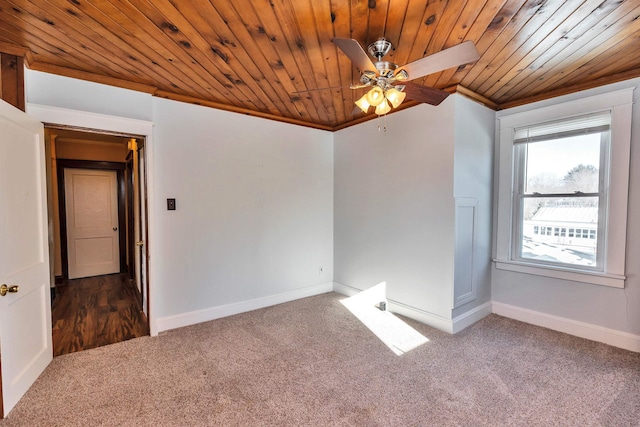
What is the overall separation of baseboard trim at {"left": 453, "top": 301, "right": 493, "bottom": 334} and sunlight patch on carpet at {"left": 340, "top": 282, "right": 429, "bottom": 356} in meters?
0.42

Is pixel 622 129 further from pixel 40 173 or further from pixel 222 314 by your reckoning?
pixel 40 173

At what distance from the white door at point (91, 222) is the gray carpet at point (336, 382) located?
3421 millimetres

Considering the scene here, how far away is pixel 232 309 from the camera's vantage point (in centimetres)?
350

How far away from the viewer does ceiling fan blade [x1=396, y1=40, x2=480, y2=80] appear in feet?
5.18

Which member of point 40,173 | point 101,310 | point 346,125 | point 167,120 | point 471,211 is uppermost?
point 346,125

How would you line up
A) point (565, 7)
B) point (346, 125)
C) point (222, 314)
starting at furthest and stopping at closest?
point (346, 125)
point (222, 314)
point (565, 7)

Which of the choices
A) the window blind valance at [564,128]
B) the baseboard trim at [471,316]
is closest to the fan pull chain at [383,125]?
the window blind valance at [564,128]

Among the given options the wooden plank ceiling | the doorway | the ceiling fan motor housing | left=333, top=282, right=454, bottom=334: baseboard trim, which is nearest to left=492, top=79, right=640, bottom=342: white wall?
the wooden plank ceiling

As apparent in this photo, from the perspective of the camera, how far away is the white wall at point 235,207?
3066 millimetres

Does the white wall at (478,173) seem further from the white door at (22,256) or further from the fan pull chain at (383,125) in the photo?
the white door at (22,256)

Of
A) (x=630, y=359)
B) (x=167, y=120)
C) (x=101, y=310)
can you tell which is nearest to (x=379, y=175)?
(x=167, y=120)

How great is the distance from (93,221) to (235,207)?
3.61 metres

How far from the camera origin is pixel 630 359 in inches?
97.6

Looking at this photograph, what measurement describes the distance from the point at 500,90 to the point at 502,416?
2947 millimetres
